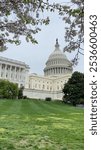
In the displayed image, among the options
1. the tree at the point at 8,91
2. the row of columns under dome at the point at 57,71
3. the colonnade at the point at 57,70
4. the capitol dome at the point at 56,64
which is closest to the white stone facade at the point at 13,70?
the capitol dome at the point at 56,64

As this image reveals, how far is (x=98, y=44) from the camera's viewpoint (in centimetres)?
326

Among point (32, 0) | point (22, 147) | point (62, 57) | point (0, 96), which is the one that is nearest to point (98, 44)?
point (32, 0)

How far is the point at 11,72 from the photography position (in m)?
154

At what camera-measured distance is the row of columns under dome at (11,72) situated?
499 feet

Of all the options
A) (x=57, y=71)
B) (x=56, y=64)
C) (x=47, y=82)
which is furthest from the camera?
(x=47, y=82)

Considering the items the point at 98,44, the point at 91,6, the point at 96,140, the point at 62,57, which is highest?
the point at 62,57

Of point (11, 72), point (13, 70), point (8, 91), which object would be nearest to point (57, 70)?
point (13, 70)

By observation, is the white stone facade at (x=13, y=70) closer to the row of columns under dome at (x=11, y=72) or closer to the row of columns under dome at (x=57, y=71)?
the row of columns under dome at (x=11, y=72)

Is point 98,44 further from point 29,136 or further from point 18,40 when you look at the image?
point 29,136

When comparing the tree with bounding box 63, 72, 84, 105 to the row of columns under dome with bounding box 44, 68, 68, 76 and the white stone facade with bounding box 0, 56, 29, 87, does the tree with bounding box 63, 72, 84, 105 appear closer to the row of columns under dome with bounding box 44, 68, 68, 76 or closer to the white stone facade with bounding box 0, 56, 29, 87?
the white stone facade with bounding box 0, 56, 29, 87

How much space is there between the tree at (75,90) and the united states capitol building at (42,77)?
53.3 m

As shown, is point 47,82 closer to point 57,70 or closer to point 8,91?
point 57,70

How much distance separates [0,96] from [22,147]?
298ft

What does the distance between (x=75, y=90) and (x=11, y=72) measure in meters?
71.9
